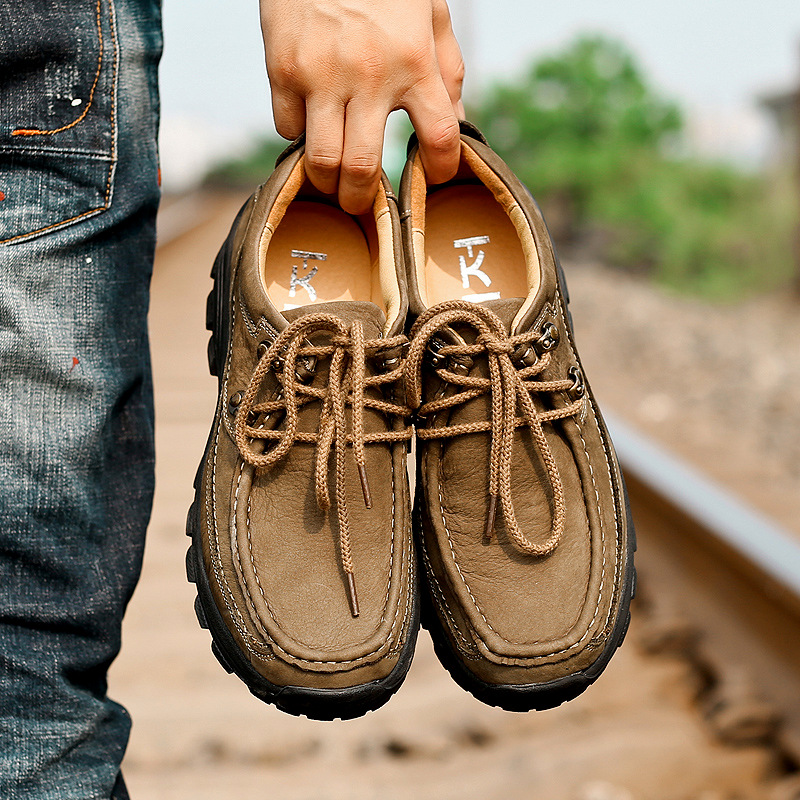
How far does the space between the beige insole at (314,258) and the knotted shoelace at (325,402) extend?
211 mm

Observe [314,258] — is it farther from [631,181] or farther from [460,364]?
[631,181]

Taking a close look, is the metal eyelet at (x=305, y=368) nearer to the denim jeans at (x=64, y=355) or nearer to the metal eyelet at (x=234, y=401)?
the metal eyelet at (x=234, y=401)

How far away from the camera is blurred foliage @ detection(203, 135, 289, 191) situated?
46688 millimetres

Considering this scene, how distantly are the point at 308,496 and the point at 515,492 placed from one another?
306 mm

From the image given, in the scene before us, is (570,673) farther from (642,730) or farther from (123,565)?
(642,730)

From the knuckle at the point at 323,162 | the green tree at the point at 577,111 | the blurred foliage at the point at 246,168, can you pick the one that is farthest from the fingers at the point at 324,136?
the blurred foliage at the point at 246,168

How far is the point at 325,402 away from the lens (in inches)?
50.0

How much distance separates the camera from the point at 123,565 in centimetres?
137

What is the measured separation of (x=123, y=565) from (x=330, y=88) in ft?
2.58

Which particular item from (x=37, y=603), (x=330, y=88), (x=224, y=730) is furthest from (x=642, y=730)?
(x=330, y=88)

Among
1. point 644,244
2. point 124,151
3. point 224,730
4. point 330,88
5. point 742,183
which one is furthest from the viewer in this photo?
point 644,244

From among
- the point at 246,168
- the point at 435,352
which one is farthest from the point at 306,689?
the point at 246,168

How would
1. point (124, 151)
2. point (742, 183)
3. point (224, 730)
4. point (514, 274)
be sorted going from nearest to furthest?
point (124, 151)
point (514, 274)
point (224, 730)
point (742, 183)

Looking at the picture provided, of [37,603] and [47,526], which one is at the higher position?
[47,526]
